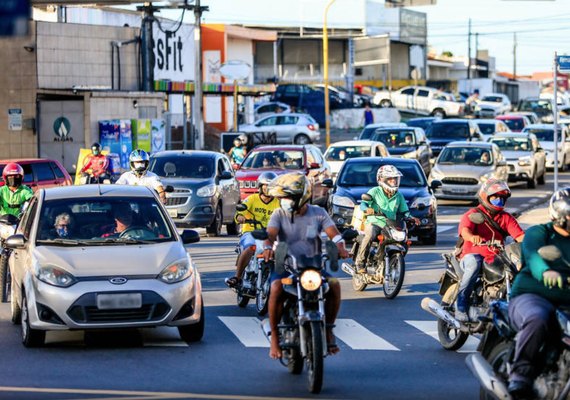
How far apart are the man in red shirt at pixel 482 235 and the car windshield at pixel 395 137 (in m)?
29.2

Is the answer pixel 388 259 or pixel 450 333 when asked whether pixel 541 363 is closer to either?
pixel 450 333

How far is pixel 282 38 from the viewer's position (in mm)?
92625

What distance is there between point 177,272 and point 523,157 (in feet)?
103

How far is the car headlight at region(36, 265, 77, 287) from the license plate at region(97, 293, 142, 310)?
1.10 ft

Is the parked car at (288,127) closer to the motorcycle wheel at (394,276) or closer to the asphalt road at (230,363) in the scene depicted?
the motorcycle wheel at (394,276)

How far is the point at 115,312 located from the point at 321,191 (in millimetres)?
20238

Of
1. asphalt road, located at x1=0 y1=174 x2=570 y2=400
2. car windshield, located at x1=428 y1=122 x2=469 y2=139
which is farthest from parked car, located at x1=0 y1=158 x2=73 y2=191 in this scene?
car windshield, located at x1=428 y1=122 x2=469 y2=139

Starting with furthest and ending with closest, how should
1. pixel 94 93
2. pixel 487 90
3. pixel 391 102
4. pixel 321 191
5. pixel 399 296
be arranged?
pixel 487 90
pixel 391 102
pixel 94 93
pixel 321 191
pixel 399 296

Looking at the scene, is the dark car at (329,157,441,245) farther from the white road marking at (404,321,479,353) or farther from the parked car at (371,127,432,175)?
the parked car at (371,127,432,175)

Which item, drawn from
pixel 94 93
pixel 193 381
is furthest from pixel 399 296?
pixel 94 93

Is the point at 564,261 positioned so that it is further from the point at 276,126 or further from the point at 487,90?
the point at 487,90

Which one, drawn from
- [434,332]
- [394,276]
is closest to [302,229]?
[434,332]

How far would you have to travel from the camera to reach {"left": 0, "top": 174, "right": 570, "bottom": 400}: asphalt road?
34.9 ft

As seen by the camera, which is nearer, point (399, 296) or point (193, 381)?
point (193, 381)
